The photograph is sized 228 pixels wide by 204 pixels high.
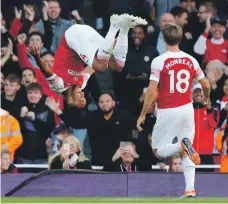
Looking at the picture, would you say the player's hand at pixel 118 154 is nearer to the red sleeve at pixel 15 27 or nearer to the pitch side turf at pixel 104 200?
the pitch side turf at pixel 104 200

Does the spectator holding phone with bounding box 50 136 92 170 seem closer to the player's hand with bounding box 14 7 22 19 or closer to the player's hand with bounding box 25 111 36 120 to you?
the player's hand with bounding box 25 111 36 120

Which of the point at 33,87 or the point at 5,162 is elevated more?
the point at 33,87

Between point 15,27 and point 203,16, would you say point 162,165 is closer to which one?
point 203,16

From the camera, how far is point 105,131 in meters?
17.0

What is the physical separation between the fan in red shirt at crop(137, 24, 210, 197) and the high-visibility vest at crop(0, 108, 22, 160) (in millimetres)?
2986

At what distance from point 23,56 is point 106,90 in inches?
53.3

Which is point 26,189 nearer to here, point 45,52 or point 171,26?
point 171,26

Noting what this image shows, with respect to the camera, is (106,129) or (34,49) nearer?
(34,49)

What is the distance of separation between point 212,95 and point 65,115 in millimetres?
2155

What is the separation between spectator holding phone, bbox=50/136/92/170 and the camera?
50.6 ft

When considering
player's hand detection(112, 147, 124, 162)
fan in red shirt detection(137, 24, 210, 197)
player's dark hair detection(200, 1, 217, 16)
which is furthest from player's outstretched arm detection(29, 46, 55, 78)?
player's dark hair detection(200, 1, 217, 16)

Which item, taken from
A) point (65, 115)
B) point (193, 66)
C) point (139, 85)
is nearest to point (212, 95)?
point (139, 85)

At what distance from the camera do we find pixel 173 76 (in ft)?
45.8

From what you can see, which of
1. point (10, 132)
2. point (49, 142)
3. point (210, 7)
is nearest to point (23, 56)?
point (49, 142)
